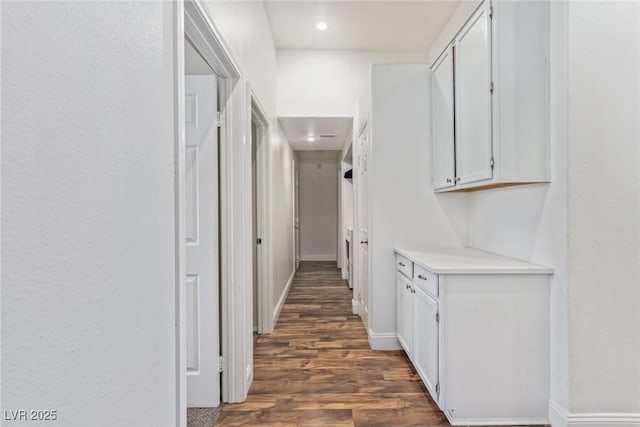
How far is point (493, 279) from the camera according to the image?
1.94 metres

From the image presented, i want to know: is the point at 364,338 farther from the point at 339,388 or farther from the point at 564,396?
the point at 564,396

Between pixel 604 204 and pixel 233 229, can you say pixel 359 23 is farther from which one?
pixel 604 204

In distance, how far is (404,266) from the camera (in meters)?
2.72

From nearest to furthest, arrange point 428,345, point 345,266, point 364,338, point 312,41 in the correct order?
1. point 428,345
2. point 364,338
3. point 312,41
4. point 345,266

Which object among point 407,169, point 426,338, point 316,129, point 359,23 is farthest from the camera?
point 316,129

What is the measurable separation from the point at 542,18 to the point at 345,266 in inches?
179

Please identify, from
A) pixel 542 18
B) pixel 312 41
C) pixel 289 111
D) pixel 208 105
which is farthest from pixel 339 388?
pixel 312 41

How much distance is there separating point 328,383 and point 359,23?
3.37 m

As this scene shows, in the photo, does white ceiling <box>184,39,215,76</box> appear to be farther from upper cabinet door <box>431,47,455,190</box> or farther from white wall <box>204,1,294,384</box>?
upper cabinet door <box>431,47,455,190</box>

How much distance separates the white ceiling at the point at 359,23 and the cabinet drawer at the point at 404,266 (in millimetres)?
2376

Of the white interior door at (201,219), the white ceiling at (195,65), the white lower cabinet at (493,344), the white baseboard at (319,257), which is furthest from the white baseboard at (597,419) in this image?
the white baseboard at (319,257)

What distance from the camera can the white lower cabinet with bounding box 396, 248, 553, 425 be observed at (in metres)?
1.91

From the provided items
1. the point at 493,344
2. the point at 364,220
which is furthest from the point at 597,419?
the point at 364,220

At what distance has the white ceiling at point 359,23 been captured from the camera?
3.37 meters
